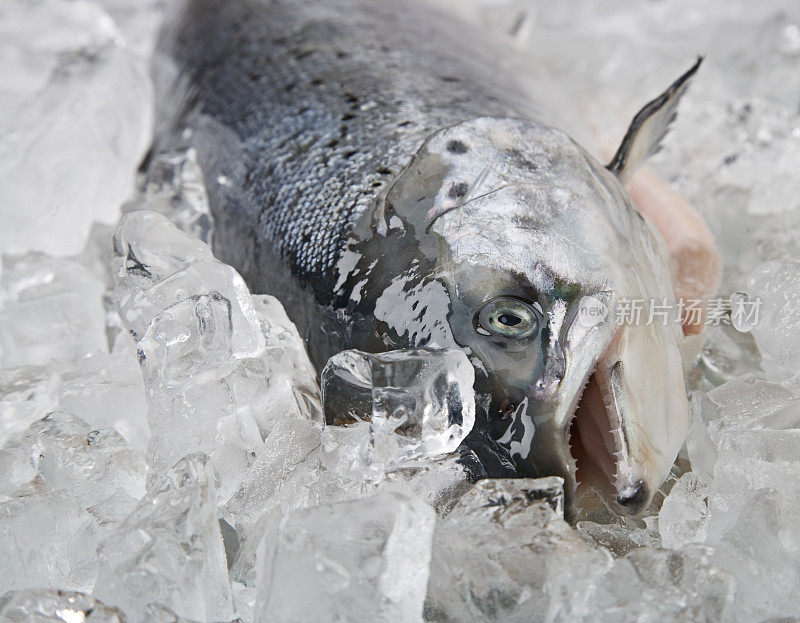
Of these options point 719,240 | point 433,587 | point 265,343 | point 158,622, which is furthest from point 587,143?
point 158,622

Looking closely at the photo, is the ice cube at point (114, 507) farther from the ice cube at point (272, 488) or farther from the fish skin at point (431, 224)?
the fish skin at point (431, 224)

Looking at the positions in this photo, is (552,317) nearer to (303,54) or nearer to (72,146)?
(303,54)

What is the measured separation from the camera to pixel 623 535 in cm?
135

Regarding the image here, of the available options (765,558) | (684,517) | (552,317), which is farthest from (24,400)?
(765,558)

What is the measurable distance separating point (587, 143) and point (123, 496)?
1804mm

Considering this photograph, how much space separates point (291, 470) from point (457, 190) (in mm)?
677

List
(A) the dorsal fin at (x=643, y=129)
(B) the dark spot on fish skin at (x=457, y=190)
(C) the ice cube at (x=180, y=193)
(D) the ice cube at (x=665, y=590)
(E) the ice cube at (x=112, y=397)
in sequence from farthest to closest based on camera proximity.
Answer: (C) the ice cube at (x=180, y=193) < (A) the dorsal fin at (x=643, y=129) < (E) the ice cube at (x=112, y=397) < (B) the dark spot on fish skin at (x=457, y=190) < (D) the ice cube at (x=665, y=590)

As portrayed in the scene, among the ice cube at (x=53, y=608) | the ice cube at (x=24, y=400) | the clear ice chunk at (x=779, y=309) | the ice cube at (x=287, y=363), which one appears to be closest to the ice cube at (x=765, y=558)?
the clear ice chunk at (x=779, y=309)

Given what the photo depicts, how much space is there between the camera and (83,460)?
140 cm

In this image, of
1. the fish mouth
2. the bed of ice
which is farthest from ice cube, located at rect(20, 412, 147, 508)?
the fish mouth

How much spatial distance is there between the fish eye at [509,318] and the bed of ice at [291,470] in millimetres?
111

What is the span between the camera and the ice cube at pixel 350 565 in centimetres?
105

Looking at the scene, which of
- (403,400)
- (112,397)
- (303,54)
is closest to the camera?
(403,400)

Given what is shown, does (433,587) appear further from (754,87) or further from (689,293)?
(754,87)
